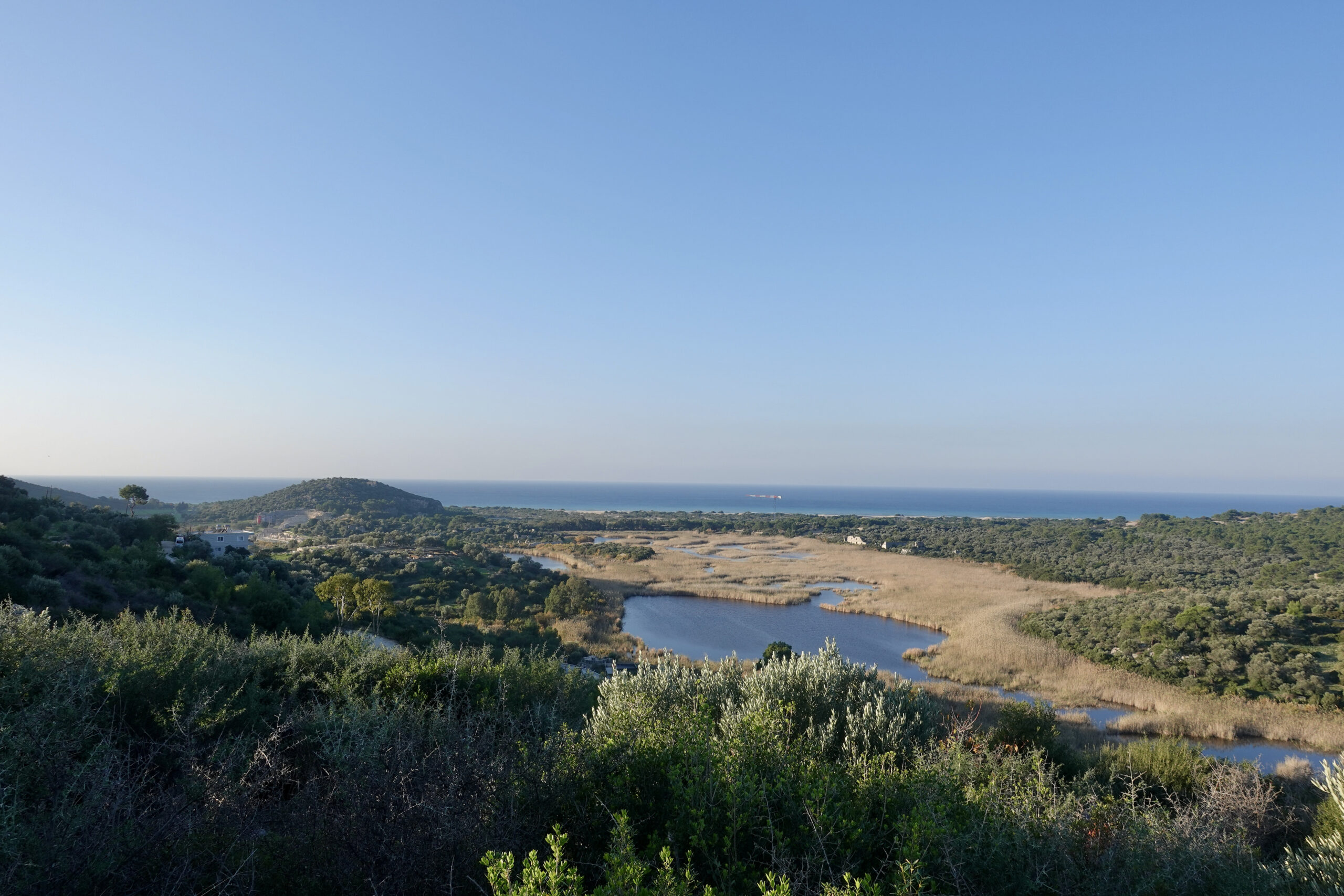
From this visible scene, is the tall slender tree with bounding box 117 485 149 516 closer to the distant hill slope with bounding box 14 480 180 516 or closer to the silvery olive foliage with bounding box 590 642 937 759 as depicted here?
the distant hill slope with bounding box 14 480 180 516

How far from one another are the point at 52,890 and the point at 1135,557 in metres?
60.4

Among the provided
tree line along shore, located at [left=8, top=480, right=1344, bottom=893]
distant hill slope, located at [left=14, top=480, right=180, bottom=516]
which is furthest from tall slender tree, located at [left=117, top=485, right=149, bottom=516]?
tree line along shore, located at [left=8, top=480, right=1344, bottom=893]

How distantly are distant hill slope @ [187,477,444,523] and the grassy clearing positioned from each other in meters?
50.9

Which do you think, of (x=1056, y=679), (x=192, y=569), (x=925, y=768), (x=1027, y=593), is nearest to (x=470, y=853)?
(x=925, y=768)

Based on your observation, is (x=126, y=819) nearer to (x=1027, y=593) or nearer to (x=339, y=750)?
(x=339, y=750)

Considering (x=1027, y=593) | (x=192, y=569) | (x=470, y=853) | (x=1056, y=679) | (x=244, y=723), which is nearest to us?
(x=470, y=853)

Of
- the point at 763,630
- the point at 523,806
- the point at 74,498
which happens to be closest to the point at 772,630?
the point at 763,630

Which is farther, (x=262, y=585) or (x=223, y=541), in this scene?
(x=223, y=541)

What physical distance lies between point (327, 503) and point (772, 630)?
87.7 metres

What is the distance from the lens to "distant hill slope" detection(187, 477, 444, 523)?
90.5 meters

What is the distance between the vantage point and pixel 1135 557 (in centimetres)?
4784

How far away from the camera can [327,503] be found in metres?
95.4

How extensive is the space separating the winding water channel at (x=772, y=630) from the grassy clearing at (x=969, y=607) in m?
0.88

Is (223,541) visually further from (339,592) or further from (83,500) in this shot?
(83,500)
